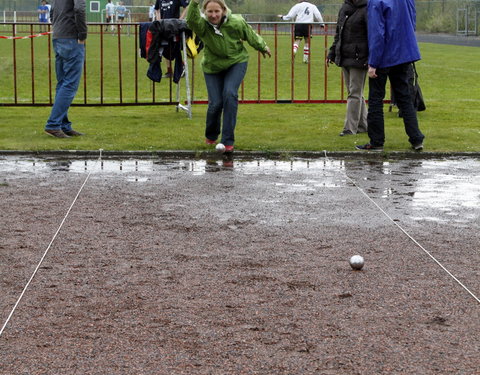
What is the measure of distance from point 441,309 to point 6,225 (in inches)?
139

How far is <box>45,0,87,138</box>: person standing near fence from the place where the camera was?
459 inches

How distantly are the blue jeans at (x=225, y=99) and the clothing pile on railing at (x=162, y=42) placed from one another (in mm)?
2779

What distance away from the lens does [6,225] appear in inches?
288

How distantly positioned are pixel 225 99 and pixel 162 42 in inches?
128

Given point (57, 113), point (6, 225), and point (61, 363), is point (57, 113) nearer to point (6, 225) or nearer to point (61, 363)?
point (6, 225)

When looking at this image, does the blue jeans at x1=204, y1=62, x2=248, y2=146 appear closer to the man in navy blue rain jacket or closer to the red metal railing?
the man in navy blue rain jacket

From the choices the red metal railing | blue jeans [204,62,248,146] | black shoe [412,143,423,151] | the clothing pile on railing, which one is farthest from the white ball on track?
the red metal railing

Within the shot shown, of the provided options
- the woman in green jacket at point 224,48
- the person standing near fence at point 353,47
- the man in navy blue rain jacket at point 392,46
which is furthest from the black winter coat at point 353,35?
the woman in green jacket at point 224,48

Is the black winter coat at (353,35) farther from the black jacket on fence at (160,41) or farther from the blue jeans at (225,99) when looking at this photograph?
the black jacket on fence at (160,41)

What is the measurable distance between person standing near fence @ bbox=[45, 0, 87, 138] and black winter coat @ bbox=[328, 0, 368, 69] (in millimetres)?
3038

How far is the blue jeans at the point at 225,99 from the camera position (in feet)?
35.4

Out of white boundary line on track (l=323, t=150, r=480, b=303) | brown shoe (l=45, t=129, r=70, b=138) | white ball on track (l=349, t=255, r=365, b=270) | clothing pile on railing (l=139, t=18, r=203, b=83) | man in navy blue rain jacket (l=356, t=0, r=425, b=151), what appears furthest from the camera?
clothing pile on railing (l=139, t=18, r=203, b=83)

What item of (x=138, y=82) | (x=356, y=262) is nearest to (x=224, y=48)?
(x=356, y=262)

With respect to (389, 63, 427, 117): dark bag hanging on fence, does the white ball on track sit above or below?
below
